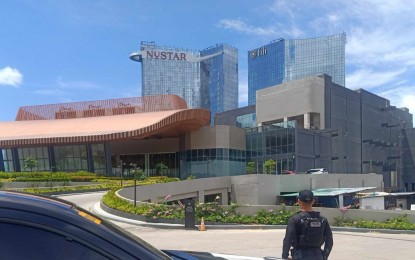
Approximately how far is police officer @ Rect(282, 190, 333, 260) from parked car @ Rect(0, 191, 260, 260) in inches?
128

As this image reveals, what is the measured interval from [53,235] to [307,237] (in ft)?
11.8

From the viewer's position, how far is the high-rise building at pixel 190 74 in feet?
480

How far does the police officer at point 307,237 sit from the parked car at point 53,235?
128 inches

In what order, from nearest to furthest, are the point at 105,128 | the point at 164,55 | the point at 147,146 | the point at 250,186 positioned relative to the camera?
the point at 250,186 < the point at 105,128 < the point at 147,146 < the point at 164,55

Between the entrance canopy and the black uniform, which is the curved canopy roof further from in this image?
the black uniform

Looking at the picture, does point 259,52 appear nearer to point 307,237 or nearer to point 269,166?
point 269,166

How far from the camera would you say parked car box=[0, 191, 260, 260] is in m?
1.50

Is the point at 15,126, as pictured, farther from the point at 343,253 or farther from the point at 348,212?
the point at 343,253

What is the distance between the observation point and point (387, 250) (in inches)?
422

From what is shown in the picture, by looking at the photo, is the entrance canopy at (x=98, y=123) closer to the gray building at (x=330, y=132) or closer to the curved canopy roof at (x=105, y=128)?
the curved canopy roof at (x=105, y=128)

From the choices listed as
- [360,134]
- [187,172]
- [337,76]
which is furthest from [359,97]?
[337,76]

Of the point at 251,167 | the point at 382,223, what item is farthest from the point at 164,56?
the point at 382,223

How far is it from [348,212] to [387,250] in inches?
279

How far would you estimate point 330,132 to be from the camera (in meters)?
66.9
